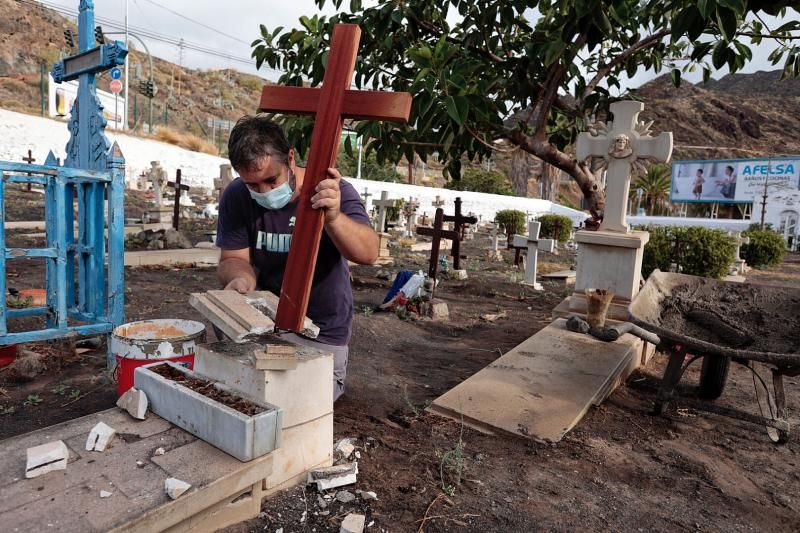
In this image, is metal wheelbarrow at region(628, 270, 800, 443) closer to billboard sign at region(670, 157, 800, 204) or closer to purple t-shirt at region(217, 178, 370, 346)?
purple t-shirt at region(217, 178, 370, 346)

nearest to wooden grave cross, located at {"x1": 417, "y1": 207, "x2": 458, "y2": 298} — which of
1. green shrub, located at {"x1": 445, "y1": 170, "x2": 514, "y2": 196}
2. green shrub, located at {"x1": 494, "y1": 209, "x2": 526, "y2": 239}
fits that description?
green shrub, located at {"x1": 494, "y1": 209, "x2": 526, "y2": 239}

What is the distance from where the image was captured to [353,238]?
226cm

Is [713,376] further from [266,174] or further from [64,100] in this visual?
[64,100]

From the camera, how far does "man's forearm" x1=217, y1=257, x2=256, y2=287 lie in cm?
268

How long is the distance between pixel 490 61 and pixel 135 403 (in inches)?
140

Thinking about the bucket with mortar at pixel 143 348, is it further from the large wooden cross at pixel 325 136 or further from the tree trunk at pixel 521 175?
the tree trunk at pixel 521 175

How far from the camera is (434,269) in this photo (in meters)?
6.62

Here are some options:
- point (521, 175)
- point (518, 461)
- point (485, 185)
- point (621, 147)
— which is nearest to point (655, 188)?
point (521, 175)

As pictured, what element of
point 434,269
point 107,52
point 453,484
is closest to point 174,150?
point 434,269

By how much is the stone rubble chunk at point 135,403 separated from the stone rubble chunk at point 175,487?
0.50 m

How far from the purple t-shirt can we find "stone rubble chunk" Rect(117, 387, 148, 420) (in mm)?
994

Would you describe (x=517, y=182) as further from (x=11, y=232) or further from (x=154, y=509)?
(x=154, y=509)

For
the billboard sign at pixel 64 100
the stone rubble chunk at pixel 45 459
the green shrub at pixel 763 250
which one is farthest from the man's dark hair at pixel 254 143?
the billboard sign at pixel 64 100

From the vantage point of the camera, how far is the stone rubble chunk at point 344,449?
7.77 feet
